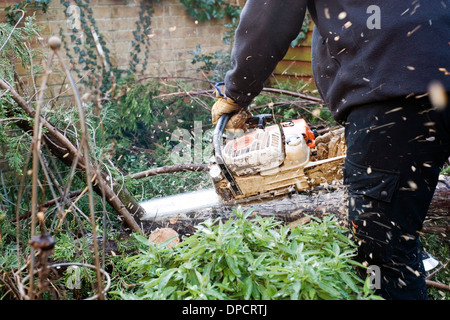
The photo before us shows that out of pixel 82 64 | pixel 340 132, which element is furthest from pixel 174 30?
pixel 340 132

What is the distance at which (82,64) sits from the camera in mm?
4473

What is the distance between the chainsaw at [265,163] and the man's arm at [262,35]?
382mm

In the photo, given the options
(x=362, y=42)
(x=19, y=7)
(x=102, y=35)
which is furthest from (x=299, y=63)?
→ (x=362, y=42)

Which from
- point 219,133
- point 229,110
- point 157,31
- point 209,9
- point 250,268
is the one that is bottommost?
Result: point 250,268

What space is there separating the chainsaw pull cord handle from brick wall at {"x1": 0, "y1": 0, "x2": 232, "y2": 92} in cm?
256

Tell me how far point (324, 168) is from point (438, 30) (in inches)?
41.7

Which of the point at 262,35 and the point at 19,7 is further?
the point at 19,7

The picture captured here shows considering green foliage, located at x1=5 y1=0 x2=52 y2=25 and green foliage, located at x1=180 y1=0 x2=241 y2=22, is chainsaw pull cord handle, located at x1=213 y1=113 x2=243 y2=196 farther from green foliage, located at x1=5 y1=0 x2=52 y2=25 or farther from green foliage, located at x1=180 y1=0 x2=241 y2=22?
green foliage, located at x1=180 y1=0 x2=241 y2=22

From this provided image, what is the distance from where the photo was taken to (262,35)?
1.75 meters

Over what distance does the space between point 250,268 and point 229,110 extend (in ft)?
3.74

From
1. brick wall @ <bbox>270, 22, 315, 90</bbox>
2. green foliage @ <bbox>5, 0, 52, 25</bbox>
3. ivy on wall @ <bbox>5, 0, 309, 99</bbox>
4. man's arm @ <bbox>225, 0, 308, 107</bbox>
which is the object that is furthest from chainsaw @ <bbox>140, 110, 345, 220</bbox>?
brick wall @ <bbox>270, 22, 315, 90</bbox>

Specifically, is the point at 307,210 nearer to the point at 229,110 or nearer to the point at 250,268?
the point at 229,110

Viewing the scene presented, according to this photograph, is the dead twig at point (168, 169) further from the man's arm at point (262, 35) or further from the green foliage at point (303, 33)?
the green foliage at point (303, 33)
